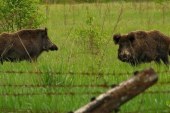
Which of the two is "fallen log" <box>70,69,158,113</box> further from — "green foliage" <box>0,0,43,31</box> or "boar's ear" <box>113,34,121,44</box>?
"green foliage" <box>0,0,43,31</box>

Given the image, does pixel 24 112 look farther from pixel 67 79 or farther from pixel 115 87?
pixel 115 87

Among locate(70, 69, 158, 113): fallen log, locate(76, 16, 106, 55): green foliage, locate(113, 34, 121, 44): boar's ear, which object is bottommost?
locate(76, 16, 106, 55): green foliage

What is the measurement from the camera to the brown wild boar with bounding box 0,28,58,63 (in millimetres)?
13203

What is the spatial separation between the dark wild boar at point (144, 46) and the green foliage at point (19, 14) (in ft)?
12.4

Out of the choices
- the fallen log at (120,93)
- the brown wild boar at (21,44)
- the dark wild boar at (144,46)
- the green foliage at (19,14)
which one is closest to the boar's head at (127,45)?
the dark wild boar at (144,46)

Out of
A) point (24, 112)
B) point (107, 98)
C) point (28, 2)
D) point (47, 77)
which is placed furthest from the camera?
point (28, 2)

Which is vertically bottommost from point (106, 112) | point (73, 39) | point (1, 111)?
point (73, 39)

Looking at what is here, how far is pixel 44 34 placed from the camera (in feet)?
46.9

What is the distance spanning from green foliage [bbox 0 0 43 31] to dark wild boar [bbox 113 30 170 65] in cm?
379

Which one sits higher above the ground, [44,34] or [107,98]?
[107,98]

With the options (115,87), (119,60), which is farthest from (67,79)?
(119,60)

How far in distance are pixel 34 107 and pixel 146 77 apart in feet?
8.61

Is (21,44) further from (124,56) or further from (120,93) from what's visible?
(120,93)

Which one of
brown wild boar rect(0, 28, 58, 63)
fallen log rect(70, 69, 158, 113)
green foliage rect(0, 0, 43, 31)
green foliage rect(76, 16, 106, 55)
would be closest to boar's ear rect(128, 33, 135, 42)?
green foliage rect(76, 16, 106, 55)
